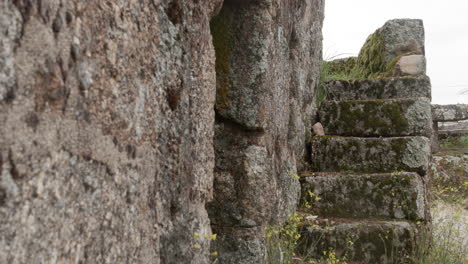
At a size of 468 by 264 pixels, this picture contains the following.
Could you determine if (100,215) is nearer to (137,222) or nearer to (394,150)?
(137,222)

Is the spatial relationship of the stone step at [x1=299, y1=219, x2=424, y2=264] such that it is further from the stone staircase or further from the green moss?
the green moss

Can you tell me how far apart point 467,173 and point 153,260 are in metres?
5.94

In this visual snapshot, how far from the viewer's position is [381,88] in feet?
17.0

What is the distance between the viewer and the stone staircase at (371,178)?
362cm

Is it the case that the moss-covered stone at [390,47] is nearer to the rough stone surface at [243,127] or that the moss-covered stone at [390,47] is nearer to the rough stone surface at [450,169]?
the rough stone surface at [450,169]

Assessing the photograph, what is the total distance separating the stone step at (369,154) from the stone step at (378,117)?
0.22 meters

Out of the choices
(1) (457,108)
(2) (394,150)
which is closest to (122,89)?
(2) (394,150)

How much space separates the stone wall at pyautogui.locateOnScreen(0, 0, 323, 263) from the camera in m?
0.94

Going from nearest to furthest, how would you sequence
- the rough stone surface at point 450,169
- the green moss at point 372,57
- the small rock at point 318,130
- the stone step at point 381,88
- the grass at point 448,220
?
the grass at point 448,220, the small rock at point 318,130, the stone step at point 381,88, the green moss at point 372,57, the rough stone surface at point 450,169

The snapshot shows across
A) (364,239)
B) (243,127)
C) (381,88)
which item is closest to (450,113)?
(381,88)

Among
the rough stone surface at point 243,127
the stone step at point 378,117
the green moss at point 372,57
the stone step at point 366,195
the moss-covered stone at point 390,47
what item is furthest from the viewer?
the green moss at point 372,57

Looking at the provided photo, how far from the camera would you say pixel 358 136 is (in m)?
4.68

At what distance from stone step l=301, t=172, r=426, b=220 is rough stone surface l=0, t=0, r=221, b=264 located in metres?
2.20

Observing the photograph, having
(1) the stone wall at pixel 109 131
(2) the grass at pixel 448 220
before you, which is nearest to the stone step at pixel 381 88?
(2) the grass at pixel 448 220
